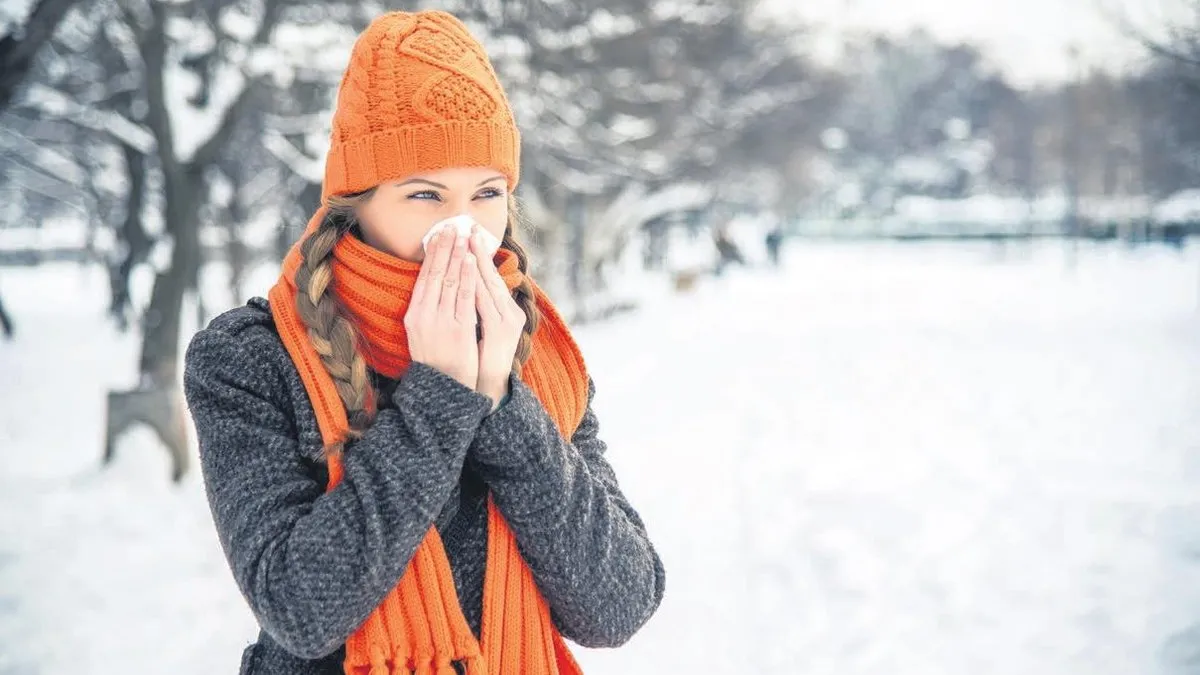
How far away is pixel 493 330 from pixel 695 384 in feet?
32.8

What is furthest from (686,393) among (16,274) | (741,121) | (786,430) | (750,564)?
(16,274)

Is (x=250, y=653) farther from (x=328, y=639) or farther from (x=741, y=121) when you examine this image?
(x=741, y=121)

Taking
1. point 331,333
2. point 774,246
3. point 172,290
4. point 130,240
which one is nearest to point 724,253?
point 774,246

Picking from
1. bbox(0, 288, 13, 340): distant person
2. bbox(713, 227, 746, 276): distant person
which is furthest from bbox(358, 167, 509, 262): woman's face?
bbox(713, 227, 746, 276): distant person

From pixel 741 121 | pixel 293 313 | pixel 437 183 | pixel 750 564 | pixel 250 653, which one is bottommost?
pixel 750 564

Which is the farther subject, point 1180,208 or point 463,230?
point 1180,208

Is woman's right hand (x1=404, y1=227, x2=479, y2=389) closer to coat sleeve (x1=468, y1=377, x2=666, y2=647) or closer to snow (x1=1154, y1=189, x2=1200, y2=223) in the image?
coat sleeve (x1=468, y1=377, x2=666, y2=647)

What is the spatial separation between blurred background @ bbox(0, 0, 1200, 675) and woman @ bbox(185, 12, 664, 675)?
2753 millimetres

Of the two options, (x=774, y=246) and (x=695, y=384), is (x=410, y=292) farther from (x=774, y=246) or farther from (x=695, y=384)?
(x=774, y=246)

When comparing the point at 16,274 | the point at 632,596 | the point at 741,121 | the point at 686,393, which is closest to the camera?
the point at 632,596

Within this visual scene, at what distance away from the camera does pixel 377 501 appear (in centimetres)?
134

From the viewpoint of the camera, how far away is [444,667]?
1438 mm

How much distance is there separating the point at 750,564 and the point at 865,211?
206 ft

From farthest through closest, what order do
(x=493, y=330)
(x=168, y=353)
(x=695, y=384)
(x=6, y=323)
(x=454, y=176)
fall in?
1. (x=6, y=323)
2. (x=695, y=384)
3. (x=168, y=353)
4. (x=454, y=176)
5. (x=493, y=330)
